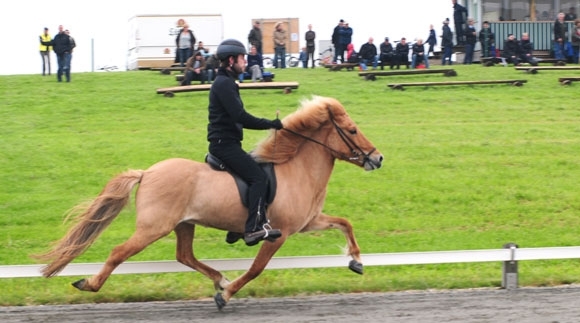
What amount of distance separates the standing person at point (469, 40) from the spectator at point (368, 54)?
3.73 meters

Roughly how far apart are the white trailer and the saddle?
32.8 meters

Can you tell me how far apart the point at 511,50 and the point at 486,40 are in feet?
4.06

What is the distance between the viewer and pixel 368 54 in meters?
39.2

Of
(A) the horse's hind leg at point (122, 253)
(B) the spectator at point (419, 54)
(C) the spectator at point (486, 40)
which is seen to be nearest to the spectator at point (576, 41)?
(C) the spectator at point (486, 40)

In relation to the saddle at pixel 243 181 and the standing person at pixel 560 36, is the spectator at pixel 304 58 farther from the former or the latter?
the saddle at pixel 243 181

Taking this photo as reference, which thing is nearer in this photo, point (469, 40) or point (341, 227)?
point (341, 227)

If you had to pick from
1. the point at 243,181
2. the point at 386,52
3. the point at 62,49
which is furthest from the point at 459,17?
the point at 243,181

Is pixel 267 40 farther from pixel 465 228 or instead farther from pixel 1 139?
pixel 465 228

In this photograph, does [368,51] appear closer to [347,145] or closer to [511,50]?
[511,50]

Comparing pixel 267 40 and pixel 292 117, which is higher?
pixel 267 40

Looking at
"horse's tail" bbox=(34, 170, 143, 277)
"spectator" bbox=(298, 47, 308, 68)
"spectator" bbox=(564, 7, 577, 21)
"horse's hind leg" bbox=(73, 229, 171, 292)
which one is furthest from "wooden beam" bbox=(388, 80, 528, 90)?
"horse's hind leg" bbox=(73, 229, 171, 292)

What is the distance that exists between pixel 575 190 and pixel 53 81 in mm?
22744

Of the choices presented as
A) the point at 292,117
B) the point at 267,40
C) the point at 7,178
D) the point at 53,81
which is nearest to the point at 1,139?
the point at 7,178

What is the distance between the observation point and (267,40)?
48.2 meters
